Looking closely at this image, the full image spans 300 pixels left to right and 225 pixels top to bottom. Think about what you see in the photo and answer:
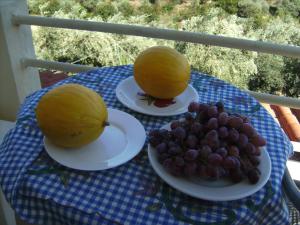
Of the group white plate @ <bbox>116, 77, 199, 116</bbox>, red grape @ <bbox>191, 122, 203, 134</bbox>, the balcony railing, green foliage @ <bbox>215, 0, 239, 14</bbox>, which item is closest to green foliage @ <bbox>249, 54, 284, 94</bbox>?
green foliage @ <bbox>215, 0, 239, 14</bbox>

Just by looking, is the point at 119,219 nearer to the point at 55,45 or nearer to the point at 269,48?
the point at 269,48

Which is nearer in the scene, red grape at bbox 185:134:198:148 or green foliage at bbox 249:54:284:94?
red grape at bbox 185:134:198:148

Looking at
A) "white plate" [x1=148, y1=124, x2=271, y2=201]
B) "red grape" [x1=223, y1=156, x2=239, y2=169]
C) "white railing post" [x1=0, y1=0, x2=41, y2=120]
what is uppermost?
"red grape" [x1=223, y1=156, x2=239, y2=169]

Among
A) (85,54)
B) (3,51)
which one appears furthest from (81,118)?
(85,54)

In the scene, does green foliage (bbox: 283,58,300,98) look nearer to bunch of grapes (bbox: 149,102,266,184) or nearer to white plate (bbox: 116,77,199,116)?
white plate (bbox: 116,77,199,116)

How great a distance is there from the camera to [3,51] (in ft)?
5.47

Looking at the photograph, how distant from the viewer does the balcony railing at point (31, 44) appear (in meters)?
1.45

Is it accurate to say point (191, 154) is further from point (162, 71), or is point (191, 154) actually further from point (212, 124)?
point (162, 71)

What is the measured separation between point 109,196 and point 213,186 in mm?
199

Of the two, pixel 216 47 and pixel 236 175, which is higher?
pixel 236 175

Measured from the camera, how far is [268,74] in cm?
797

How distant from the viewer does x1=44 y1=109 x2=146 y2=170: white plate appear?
31.1 inches

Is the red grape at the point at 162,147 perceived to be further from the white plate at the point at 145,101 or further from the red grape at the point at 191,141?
the white plate at the point at 145,101

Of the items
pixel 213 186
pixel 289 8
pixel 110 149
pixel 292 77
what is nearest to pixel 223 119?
pixel 213 186
